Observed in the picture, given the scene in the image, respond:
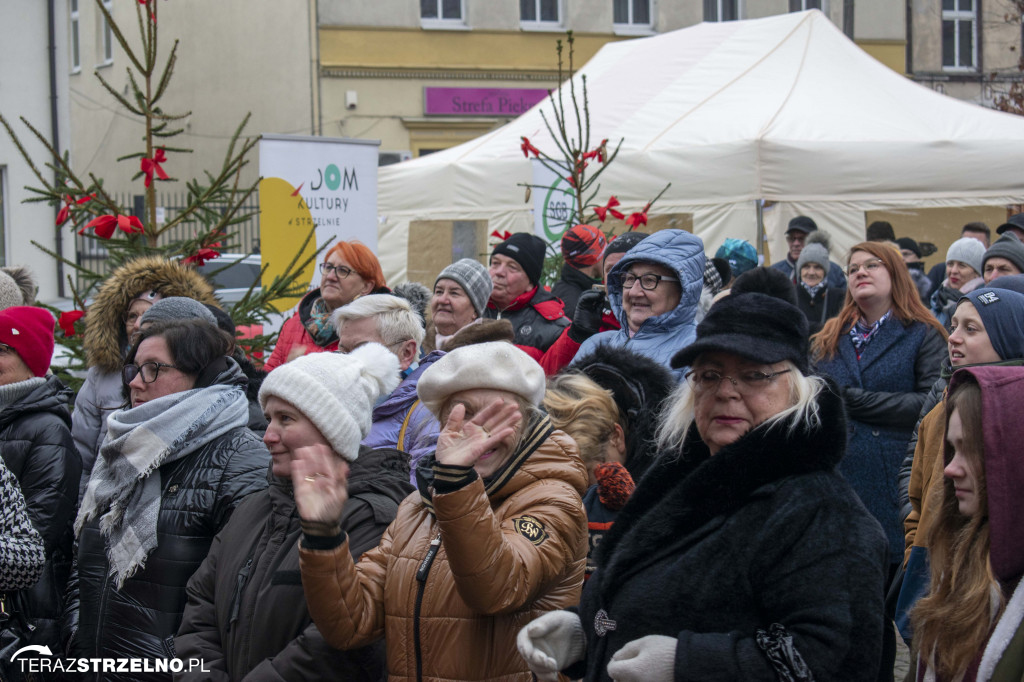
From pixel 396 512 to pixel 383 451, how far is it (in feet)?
0.91

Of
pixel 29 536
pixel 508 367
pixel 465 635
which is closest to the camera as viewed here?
pixel 465 635

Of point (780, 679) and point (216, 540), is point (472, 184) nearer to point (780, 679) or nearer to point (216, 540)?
point (216, 540)

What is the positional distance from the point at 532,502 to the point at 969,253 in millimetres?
5917

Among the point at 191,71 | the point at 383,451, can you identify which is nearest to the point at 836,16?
the point at 191,71

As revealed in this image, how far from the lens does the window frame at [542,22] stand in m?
22.8

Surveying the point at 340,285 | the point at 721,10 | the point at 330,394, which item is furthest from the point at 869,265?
the point at 721,10

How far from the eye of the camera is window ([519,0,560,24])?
23000 mm

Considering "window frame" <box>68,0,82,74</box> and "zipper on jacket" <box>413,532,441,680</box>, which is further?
"window frame" <box>68,0,82,74</box>

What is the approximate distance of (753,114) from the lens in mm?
12203

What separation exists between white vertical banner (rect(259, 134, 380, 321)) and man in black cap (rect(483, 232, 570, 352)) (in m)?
1.98

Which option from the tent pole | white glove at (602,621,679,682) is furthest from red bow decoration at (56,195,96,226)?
→ the tent pole

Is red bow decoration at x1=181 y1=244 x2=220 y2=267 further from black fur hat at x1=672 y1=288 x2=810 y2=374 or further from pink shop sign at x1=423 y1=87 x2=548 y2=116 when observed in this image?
pink shop sign at x1=423 y1=87 x2=548 y2=116

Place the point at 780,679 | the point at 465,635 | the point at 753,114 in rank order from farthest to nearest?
the point at 753,114
the point at 465,635
the point at 780,679

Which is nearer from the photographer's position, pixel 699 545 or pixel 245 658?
pixel 699 545
